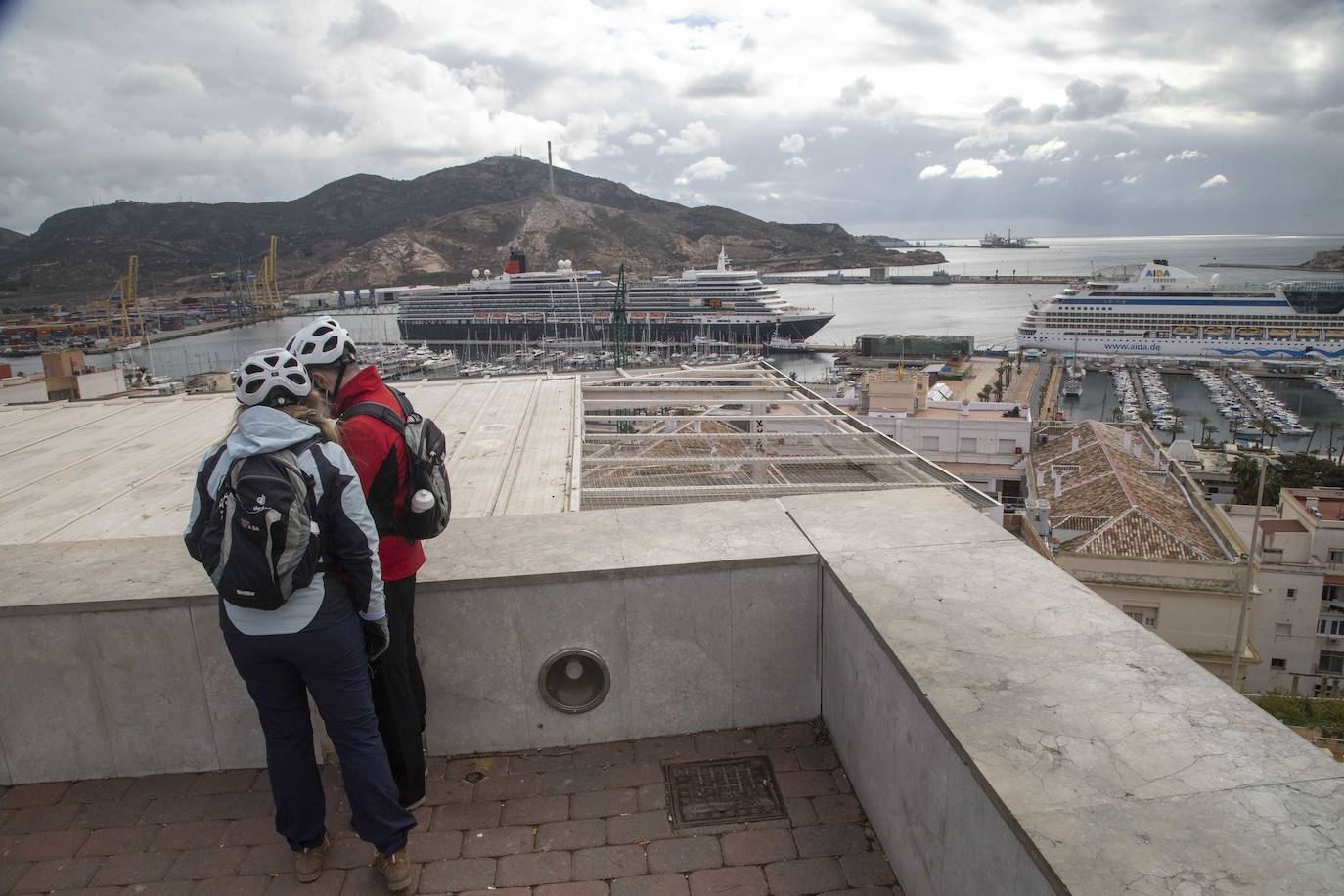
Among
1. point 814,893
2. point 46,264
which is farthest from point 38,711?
point 46,264

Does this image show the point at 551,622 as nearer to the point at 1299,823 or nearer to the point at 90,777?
the point at 90,777

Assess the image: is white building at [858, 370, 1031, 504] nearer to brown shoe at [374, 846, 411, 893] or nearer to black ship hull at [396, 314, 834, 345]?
brown shoe at [374, 846, 411, 893]

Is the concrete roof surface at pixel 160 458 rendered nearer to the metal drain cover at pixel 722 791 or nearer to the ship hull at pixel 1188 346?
the metal drain cover at pixel 722 791

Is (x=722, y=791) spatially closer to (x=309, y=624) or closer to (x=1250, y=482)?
(x=309, y=624)

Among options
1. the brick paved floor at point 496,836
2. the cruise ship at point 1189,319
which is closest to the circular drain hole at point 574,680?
the brick paved floor at point 496,836

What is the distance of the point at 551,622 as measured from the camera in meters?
2.30

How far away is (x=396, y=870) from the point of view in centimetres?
183

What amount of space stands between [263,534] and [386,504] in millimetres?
390

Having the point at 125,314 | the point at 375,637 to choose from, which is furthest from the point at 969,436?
the point at 125,314

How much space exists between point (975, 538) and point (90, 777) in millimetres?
2740

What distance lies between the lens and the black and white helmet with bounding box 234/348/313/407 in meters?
1.71

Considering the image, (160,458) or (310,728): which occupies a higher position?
(160,458)

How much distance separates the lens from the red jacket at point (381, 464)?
6.28 feet

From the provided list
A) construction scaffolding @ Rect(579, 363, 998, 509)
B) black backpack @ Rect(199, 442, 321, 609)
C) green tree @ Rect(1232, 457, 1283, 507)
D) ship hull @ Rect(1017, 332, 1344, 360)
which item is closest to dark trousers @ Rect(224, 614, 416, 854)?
black backpack @ Rect(199, 442, 321, 609)
